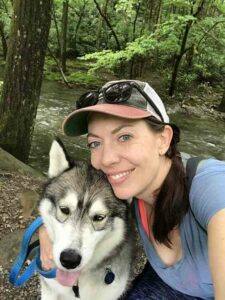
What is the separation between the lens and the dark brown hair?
7.43 ft

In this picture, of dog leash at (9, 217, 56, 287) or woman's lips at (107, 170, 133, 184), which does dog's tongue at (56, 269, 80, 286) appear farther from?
woman's lips at (107, 170, 133, 184)

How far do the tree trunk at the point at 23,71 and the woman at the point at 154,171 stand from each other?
282 centimetres

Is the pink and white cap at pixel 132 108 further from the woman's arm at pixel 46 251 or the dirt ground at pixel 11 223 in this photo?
the dirt ground at pixel 11 223

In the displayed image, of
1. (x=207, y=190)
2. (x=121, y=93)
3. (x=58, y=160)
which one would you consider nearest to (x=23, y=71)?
(x=58, y=160)

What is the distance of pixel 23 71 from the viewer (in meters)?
5.12

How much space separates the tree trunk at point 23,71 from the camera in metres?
4.92

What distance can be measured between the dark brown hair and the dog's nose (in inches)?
21.0

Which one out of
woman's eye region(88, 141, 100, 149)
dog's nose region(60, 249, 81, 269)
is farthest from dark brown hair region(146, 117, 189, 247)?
dog's nose region(60, 249, 81, 269)

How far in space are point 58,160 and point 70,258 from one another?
2.36 ft

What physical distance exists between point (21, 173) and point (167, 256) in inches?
113

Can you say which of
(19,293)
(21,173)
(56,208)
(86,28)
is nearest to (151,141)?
(56,208)

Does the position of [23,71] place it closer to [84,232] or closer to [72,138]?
[84,232]

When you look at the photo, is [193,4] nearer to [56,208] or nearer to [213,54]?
[213,54]

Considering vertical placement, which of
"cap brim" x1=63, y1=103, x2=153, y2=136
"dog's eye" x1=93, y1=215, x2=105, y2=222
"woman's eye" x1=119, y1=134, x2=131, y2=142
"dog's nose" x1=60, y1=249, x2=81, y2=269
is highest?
"cap brim" x1=63, y1=103, x2=153, y2=136
